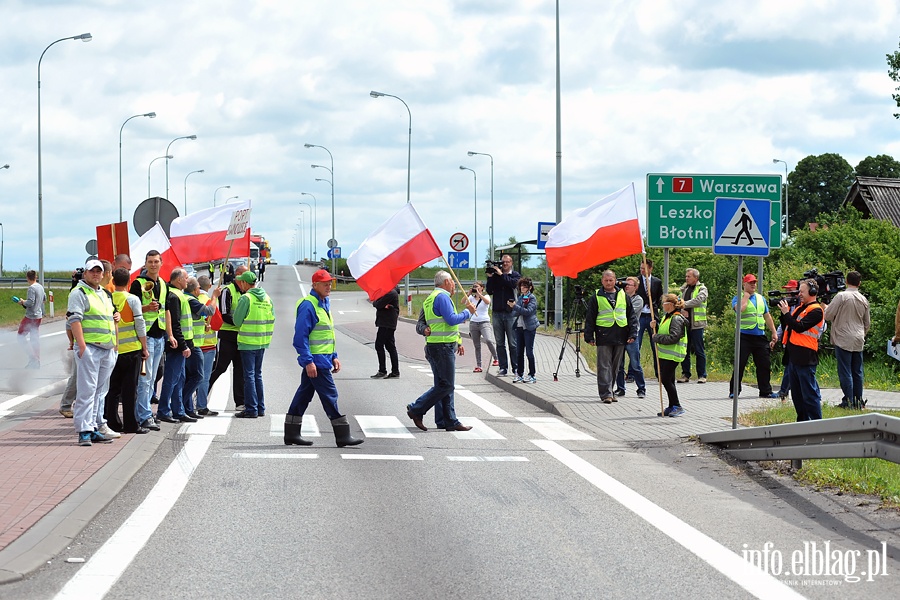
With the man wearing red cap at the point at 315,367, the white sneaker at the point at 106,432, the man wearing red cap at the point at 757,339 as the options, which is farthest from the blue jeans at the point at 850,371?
the white sneaker at the point at 106,432

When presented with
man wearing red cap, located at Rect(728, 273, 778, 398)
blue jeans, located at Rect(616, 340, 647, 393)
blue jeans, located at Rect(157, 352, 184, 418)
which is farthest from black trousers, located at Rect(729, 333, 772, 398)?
blue jeans, located at Rect(157, 352, 184, 418)

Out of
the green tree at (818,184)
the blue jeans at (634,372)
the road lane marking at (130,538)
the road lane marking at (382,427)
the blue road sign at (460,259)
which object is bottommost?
the road lane marking at (130,538)

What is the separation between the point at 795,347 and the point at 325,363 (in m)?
A: 5.19

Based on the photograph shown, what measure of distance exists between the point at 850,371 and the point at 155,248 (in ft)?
33.8

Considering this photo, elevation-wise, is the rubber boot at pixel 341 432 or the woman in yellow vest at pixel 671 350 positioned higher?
the woman in yellow vest at pixel 671 350

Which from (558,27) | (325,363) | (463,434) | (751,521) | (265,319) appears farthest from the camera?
(558,27)

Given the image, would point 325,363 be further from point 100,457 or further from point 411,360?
point 411,360

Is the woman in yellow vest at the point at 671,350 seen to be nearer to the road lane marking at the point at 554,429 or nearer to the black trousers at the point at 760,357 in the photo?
the road lane marking at the point at 554,429

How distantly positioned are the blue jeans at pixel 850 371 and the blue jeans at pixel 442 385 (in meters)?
5.11

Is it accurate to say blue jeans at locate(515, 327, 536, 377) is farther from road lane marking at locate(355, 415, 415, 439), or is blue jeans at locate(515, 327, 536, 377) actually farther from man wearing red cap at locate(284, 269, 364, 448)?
man wearing red cap at locate(284, 269, 364, 448)

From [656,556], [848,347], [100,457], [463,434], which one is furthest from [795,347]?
[100,457]

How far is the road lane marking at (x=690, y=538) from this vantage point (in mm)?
6148

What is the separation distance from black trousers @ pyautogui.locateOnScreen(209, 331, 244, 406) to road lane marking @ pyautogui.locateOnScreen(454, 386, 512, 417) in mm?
3336

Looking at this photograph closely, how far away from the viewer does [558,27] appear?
31047mm
